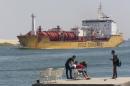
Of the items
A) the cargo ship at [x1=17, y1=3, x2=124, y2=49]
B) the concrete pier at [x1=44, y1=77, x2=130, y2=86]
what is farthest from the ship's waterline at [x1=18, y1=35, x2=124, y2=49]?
the concrete pier at [x1=44, y1=77, x2=130, y2=86]

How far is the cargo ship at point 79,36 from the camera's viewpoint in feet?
458

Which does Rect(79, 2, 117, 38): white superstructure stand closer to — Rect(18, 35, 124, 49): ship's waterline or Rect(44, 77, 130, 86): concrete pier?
Rect(18, 35, 124, 49): ship's waterline

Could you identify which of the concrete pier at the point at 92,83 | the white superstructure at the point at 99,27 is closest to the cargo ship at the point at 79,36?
the white superstructure at the point at 99,27

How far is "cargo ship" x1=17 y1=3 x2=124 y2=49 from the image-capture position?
13962cm

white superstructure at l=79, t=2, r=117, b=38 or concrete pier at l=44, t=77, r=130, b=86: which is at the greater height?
white superstructure at l=79, t=2, r=117, b=38

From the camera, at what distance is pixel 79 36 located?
5792 inches

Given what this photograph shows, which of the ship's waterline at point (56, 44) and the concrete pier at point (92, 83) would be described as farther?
the ship's waterline at point (56, 44)

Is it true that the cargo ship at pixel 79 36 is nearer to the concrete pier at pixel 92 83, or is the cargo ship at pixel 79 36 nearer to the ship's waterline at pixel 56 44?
the ship's waterline at pixel 56 44

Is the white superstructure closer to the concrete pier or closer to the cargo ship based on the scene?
the cargo ship

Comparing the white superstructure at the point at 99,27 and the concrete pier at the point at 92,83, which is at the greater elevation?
the white superstructure at the point at 99,27

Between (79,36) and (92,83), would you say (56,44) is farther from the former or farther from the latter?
(92,83)

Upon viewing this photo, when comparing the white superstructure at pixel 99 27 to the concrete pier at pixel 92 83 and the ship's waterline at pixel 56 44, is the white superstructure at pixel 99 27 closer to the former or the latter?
the ship's waterline at pixel 56 44

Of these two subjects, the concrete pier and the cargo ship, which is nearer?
the concrete pier

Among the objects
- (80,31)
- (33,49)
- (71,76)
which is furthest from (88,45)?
(71,76)
